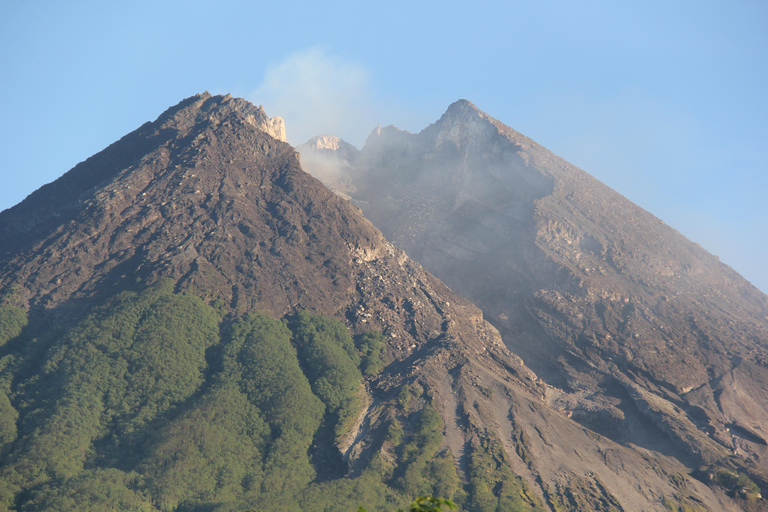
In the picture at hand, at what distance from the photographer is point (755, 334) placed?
6555 inches

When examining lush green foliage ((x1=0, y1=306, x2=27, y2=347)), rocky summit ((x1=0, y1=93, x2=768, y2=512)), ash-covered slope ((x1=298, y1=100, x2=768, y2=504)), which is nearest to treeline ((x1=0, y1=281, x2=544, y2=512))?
lush green foliage ((x1=0, y1=306, x2=27, y2=347))

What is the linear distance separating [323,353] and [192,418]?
102 feet

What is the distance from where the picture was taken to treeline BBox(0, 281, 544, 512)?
335 feet

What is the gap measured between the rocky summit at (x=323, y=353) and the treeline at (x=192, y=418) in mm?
393

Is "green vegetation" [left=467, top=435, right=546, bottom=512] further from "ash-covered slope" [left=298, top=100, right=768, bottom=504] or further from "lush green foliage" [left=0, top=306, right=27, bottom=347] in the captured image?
"lush green foliage" [left=0, top=306, right=27, bottom=347]

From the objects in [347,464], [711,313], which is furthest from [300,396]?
[711,313]

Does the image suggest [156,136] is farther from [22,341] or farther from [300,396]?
[300,396]

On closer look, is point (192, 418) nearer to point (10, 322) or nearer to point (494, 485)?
point (10, 322)

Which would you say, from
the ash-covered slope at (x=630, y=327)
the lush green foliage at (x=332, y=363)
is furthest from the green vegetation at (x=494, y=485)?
the ash-covered slope at (x=630, y=327)

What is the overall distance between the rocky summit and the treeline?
1.29ft

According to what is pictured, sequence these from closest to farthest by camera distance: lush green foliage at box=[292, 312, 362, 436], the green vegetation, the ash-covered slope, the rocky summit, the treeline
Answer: the treeline → the green vegetation → the rocky summit → lush green foliage at box=[292, 312, 362, 436] → the ash-covered slope

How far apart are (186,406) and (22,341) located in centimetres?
3556

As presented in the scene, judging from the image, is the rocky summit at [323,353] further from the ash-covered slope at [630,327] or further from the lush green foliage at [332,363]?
the ash-covered slope at [630,327]

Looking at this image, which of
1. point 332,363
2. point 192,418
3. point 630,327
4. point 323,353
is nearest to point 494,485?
point 332,363
